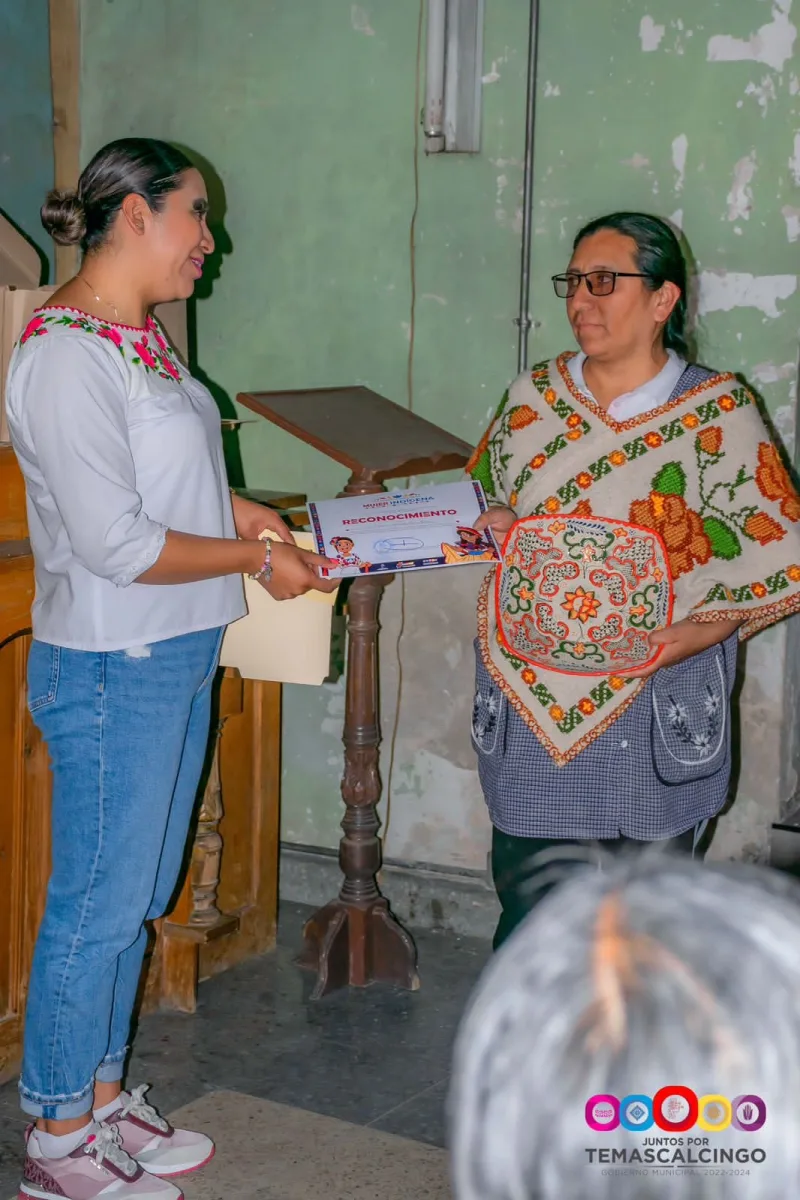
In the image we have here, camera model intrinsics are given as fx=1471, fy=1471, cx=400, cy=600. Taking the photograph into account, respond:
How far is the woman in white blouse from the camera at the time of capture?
2100mm

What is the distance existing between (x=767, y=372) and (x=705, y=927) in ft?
9.09

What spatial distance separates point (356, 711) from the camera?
134 inches

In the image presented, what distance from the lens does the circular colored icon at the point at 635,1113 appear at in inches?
25.0

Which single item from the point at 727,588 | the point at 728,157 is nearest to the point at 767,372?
the point at 728,157

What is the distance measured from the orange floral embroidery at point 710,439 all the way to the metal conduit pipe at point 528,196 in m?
1.19

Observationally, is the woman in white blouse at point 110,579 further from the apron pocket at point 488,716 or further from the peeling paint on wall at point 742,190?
the peeling paint on wall at point 742,190

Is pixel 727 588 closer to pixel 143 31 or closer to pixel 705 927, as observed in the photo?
pixel 705 927

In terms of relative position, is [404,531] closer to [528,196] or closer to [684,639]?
[684,639]

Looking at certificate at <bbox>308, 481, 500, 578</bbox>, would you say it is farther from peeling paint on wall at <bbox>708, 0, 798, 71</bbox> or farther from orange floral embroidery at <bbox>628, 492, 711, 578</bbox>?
peeling paint on wall at <bbox>708, 0, 798, 71</bbox>

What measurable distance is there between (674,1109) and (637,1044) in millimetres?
49

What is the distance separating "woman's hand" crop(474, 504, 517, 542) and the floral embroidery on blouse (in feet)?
1.85

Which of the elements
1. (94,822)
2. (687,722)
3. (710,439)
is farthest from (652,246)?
(94,822)

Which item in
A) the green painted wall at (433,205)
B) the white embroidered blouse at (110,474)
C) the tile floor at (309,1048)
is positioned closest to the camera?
the white embroidered blouse at (110,474)

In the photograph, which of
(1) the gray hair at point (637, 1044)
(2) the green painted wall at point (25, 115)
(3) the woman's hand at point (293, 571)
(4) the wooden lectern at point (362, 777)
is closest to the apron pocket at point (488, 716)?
(3) the woman's hand at point (293, 571)
